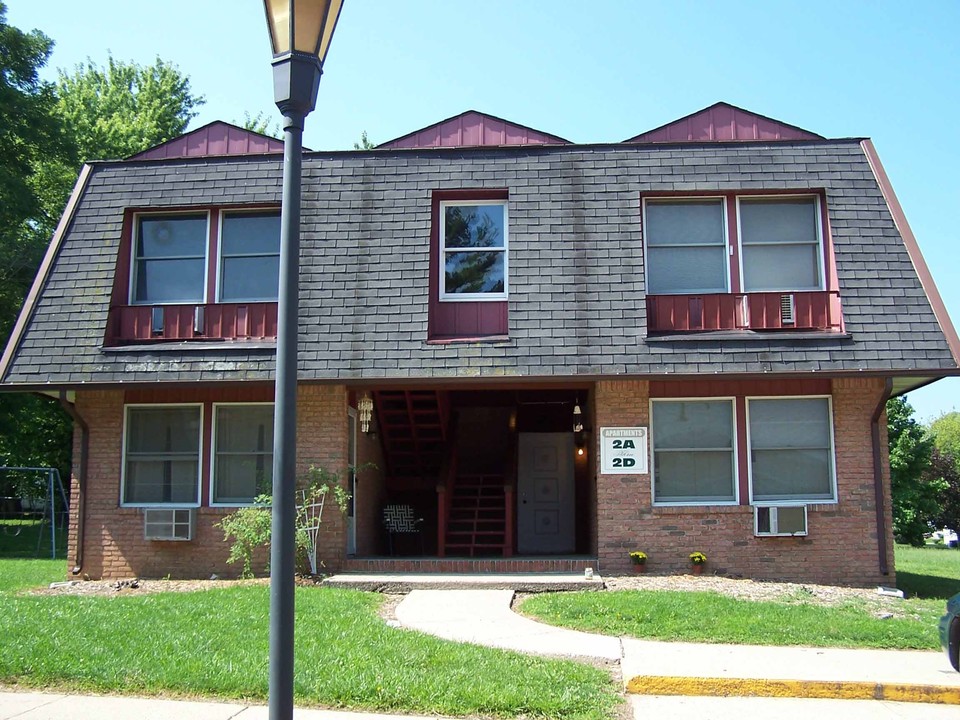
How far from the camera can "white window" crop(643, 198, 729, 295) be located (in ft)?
46.3

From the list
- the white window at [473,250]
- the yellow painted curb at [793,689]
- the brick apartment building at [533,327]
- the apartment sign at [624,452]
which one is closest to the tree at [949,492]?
the brick apartment building at [533,327]

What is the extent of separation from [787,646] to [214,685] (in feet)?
16.9

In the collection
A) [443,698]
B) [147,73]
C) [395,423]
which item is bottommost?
[443,698]

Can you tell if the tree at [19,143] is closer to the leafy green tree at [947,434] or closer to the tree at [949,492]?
the leafy green tree at [947,434]

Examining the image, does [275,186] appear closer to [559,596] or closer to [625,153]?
[625,153]

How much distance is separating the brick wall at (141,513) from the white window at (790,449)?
A: 5.96 meters

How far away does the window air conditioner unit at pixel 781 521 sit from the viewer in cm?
1302

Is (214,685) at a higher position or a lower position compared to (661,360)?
lower

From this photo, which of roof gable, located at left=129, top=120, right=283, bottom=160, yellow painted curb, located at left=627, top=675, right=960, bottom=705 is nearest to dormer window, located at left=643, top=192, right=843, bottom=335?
roof gable, located at left=129, top=120, right=283, bottom=160

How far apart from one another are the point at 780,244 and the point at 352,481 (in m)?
7.44

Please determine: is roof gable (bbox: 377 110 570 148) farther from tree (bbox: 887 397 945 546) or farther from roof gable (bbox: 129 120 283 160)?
tree (bbox: 887 397 945 546)

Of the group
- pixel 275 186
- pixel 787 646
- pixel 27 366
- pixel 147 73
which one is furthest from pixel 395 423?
pixel 147 73

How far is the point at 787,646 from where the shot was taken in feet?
28.8

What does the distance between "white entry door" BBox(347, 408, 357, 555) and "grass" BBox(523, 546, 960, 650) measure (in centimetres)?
407
